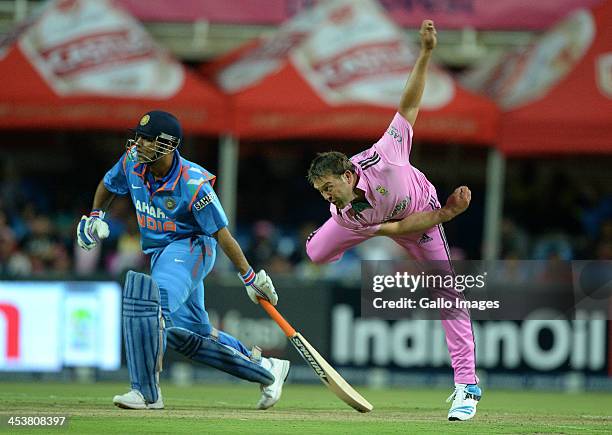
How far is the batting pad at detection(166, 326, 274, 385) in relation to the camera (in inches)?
319

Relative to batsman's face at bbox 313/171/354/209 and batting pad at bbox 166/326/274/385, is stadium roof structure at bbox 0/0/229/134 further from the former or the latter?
batsman's face at bbox 313/171/354/209

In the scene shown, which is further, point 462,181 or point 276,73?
point 462,181

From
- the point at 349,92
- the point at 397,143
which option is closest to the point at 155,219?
the point at 397,143

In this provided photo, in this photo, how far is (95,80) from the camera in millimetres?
14523

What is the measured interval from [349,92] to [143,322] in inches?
287

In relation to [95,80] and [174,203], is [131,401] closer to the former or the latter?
[174,203]

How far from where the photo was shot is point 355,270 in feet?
45.7

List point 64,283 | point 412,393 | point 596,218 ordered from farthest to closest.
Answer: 1. point 596,218
2. point 64,283
3. point 412,393

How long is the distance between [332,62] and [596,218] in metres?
3.85

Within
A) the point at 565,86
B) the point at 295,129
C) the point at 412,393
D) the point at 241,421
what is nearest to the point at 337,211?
the point at 241,421

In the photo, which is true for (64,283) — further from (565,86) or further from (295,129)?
(565,86)

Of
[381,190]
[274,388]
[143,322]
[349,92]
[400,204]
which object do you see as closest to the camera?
[143,322]

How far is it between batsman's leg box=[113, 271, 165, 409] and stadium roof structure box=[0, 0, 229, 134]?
6.74 meters

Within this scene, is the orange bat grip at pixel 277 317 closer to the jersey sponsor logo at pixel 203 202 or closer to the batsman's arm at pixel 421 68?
the jersey sponsor logo at pixel 203 202
